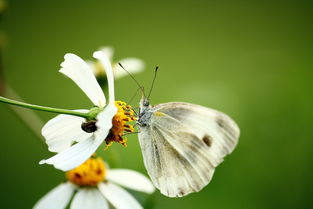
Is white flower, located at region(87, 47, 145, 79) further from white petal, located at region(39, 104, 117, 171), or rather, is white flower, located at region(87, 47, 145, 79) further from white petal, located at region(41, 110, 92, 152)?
white petal, located at region(39, 104, 117, 171)

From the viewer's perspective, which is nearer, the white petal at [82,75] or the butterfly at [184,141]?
the white petal at [82,75]

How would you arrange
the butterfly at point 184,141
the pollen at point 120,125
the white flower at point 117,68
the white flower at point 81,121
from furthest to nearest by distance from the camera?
the white flower at point 117,68, the butterfly at point 184,141, the pollen at point 120,125, the white flower at point 81,121

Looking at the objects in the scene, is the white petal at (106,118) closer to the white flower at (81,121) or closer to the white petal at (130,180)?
the white flower at (81,121)

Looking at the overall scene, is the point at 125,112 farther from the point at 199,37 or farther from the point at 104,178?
the point at 199,37

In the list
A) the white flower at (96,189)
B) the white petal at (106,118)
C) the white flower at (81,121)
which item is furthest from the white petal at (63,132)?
the white flower at (96,189)

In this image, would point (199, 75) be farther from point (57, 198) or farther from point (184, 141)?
point (57, 198)

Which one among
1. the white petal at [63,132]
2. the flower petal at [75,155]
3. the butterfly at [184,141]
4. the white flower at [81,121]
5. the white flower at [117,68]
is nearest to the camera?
the flower petal at [75,155]
